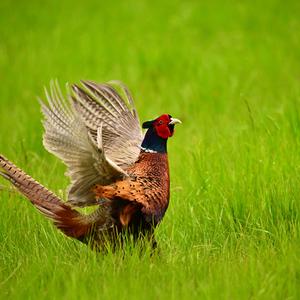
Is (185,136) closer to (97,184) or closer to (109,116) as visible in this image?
(109,116)

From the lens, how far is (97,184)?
4348 mm

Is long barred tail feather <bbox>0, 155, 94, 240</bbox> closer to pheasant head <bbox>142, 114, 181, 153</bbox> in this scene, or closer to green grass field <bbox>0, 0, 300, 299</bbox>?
green grass field <bbox>0, 0, 300, 299</bbox>

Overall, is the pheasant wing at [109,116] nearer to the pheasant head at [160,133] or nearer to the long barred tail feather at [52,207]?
the pheasant head at [160,133]

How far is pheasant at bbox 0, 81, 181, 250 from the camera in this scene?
13.8 ft

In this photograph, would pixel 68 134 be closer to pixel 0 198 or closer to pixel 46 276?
pixel 46 276

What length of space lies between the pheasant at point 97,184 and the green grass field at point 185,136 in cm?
17

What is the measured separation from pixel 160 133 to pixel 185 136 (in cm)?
273

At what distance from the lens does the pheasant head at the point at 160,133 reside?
4566mm

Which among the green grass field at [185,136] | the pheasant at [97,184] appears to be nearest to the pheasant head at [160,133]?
the pheasant at [97,184]

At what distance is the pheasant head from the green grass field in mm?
571

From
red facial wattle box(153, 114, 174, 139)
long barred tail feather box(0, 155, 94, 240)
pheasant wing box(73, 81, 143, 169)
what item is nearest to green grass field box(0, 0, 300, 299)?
long barred tail feather box(0, 155, 94, 240)

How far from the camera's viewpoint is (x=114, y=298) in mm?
3717

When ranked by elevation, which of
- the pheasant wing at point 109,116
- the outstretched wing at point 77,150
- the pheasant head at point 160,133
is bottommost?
the outstretched wing at point 77,150

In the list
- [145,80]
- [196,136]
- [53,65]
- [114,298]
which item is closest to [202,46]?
[145,80]
